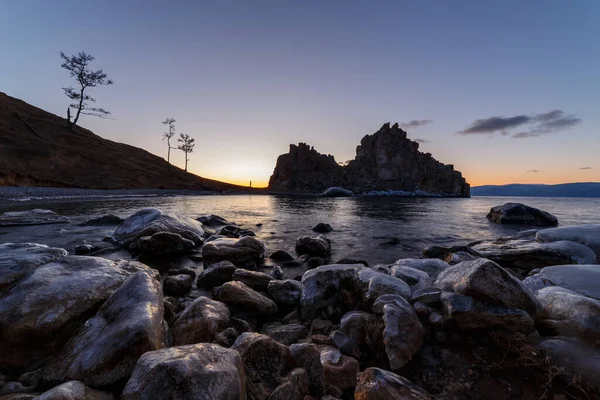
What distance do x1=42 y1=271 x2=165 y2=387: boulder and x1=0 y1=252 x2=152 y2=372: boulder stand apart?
0.94ft

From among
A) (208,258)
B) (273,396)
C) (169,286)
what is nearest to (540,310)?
(273,396)

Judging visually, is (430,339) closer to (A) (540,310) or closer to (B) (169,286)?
(A) (540,310)

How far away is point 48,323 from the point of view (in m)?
3.09

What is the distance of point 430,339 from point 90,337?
13.8 ft

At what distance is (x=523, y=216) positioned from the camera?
747 inches

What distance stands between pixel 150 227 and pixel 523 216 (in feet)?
77.3

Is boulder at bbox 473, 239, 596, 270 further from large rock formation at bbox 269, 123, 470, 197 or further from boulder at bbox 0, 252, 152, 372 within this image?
large rock formation at bbox 269, 123, 470, 197

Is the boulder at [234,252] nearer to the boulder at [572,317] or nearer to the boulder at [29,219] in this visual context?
the boulder at [572,317]

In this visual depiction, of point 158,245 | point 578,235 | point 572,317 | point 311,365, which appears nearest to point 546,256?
point 578,235

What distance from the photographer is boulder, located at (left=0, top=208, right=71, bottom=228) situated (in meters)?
12.0

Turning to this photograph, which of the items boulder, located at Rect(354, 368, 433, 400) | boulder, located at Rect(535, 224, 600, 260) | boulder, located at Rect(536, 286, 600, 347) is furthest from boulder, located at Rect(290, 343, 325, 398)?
boulder, located at Rect(535, 224, 600, 260)

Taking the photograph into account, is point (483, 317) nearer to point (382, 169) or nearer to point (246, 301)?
point (246, 301)

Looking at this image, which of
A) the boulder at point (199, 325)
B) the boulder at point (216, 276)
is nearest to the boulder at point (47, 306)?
the boulder at point (199, 325)

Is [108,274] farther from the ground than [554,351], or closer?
farther from the ground
